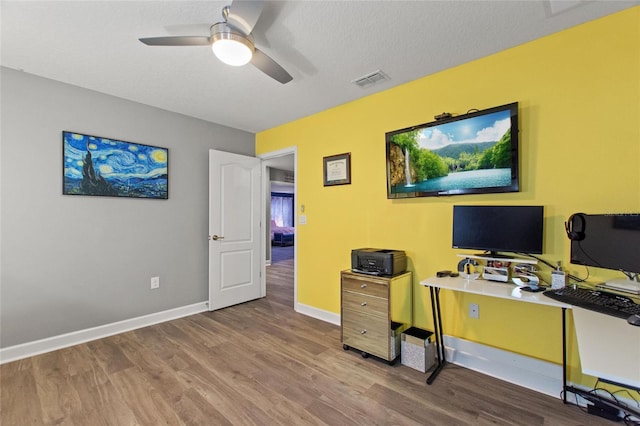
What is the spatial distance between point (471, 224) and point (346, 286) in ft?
3.87

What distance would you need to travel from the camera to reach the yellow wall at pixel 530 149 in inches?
68.7

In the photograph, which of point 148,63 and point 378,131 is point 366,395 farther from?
point 148,63

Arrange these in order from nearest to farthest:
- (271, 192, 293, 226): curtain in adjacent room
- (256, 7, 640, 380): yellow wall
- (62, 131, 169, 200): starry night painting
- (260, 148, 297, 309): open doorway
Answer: (256, 7, 640, 380): yellow wall
(62, 131, 169, 200): starry night painting
(260, 148, 297, 309): open doorway
(271, 192, 293, 226): curtain in adjacent room

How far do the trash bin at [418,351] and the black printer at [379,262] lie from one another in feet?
1.75

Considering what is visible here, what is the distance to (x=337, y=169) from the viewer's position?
320 cm

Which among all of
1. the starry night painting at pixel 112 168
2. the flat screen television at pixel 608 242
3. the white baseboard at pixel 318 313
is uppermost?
the starry night painting at pixel 112 168

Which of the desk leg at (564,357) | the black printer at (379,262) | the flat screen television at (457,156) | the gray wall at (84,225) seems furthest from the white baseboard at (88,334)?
the desk leg at (564,357)

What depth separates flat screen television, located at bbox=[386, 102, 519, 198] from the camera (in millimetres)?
2064

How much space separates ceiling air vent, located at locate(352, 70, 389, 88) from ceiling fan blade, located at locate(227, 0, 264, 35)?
4.03 feet

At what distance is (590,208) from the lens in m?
1.82

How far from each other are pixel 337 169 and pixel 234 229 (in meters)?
1.67

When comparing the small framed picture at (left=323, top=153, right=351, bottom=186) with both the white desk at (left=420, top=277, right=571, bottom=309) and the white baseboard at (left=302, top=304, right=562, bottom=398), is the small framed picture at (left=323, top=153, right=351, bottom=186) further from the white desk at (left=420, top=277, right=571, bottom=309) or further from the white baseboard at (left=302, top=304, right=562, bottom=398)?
the white baseboard at (left=302, top=304, right=562, bottom=398)

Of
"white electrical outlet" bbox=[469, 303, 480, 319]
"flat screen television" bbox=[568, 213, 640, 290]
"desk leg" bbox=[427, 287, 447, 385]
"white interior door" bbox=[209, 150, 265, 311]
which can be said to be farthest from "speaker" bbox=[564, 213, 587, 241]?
"white interior door" bbox=[209, 150, 265, 311]

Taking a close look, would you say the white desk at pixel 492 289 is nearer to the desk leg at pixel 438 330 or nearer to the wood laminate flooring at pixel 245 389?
the desk leg at pixel 438 330
